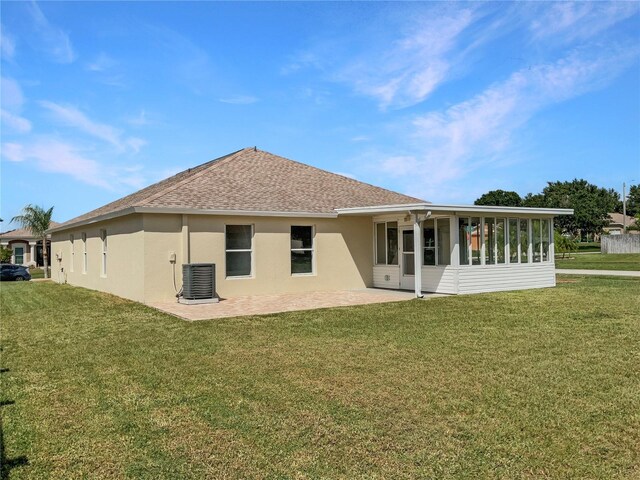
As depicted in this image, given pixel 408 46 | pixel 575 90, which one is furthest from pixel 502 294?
pixel 408 46

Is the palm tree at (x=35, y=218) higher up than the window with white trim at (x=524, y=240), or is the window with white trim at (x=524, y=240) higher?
the palm tree at (x=35, y=218)

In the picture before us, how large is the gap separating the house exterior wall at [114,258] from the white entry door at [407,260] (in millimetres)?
8548

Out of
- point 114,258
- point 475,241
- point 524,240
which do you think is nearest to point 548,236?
point 524,240

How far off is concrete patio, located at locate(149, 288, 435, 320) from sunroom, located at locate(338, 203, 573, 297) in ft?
3.91

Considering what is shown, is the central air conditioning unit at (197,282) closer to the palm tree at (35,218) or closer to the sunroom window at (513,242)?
the sunroom window at (513,242)

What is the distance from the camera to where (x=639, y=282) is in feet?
58.6

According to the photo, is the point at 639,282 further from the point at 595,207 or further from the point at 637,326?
the point at 595,207

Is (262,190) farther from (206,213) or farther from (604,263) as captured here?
(604,263)

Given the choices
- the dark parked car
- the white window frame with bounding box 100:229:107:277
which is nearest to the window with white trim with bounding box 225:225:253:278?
the white window frame with bounding box 100:229:107:277

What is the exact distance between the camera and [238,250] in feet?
49.5

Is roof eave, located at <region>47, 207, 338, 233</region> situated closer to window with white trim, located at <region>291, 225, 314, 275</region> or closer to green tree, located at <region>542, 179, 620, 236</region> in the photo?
window with white trim, located at <region>291, 225, 314, 275</region>

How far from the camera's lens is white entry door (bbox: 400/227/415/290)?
16.4 meters

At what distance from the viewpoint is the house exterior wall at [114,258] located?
14.1 m

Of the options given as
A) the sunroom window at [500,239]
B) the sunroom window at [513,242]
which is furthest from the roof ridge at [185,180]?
the sunroom window at [513,242]
